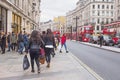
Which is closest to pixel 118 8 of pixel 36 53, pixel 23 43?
pixel 23 43

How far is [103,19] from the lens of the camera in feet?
444

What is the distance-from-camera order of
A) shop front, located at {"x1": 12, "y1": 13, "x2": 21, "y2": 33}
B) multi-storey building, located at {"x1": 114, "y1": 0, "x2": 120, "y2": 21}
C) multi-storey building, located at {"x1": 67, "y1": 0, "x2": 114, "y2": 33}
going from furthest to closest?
multi-storey building, located at {"x1": 67, "y1": 0, "x2": 114, "y2": 33}
multi-storey building, located at {"x1": 114, "y1": 0, "x2": 120, "y2": 21}
shop front, located at {"x1": 12, "y1": 13, "x2": 21, "y2": 33}

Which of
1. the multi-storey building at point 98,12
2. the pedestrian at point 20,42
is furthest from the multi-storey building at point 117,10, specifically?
the pedestrian at point 20,42

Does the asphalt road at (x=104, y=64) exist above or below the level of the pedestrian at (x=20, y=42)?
below

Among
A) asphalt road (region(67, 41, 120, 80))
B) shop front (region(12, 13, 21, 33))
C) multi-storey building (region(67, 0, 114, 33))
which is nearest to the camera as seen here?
asphalt road (region(67, 41, 120, 80))

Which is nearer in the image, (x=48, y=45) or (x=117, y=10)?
(x=48, y=45)

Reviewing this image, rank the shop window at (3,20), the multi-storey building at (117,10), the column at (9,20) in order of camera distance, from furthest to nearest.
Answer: the multi-storey building at (117,10), the column at (9,20), the shop window at (3,20)

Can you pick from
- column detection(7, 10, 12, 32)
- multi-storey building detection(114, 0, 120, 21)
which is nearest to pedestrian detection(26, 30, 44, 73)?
column detection(7, 10, 12, 32)

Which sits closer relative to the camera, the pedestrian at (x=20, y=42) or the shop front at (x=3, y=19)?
the pedestrian at (x=20, y=42)

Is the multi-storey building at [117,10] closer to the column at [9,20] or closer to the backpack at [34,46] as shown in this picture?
the column at [9,20]

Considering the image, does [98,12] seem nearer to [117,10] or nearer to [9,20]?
[117,10]

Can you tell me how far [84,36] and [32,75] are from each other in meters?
62.1

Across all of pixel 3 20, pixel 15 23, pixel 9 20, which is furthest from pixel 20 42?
pixel 15 23

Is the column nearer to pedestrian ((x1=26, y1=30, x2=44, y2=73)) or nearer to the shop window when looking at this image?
the shop window
